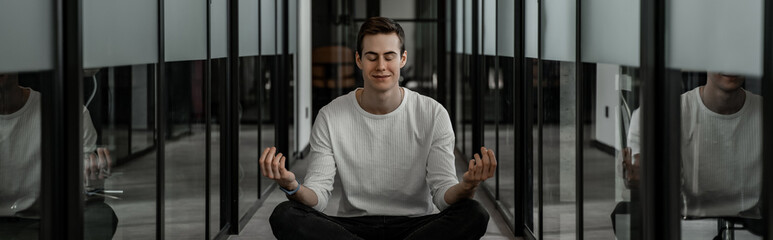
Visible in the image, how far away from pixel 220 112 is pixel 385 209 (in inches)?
90.8

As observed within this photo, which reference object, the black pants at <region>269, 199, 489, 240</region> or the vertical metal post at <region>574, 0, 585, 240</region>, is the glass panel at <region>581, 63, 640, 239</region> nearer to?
the vertical metal post at <region>574, 0, 585, 240</region>

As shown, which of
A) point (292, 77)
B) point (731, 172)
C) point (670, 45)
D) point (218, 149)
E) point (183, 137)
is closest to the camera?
point (731, 172)

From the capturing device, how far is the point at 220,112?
5.56 m

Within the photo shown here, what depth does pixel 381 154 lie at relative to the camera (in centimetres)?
352

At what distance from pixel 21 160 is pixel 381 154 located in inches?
51.6

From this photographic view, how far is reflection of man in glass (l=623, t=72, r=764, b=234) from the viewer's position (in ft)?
7.60

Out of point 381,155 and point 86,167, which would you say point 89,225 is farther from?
point 381,155

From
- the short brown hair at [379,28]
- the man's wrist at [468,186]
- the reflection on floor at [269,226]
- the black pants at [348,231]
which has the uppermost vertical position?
the short brown hair at [379,28]

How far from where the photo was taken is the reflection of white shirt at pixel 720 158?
231 centimetres

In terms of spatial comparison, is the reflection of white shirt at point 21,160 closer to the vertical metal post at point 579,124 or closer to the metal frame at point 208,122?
the vertical metal post at point 579,124

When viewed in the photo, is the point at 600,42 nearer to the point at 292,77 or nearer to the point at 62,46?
the point at 62,46

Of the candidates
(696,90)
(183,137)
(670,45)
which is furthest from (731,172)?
(183,137)

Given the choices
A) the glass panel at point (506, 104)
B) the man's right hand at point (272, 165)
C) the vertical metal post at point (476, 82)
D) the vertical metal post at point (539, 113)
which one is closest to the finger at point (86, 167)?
the man's right hand at point (272, 165)

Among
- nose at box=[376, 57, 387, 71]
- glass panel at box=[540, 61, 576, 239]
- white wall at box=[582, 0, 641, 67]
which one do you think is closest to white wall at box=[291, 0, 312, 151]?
glass panel at box=[540, 61, 576, 239]
